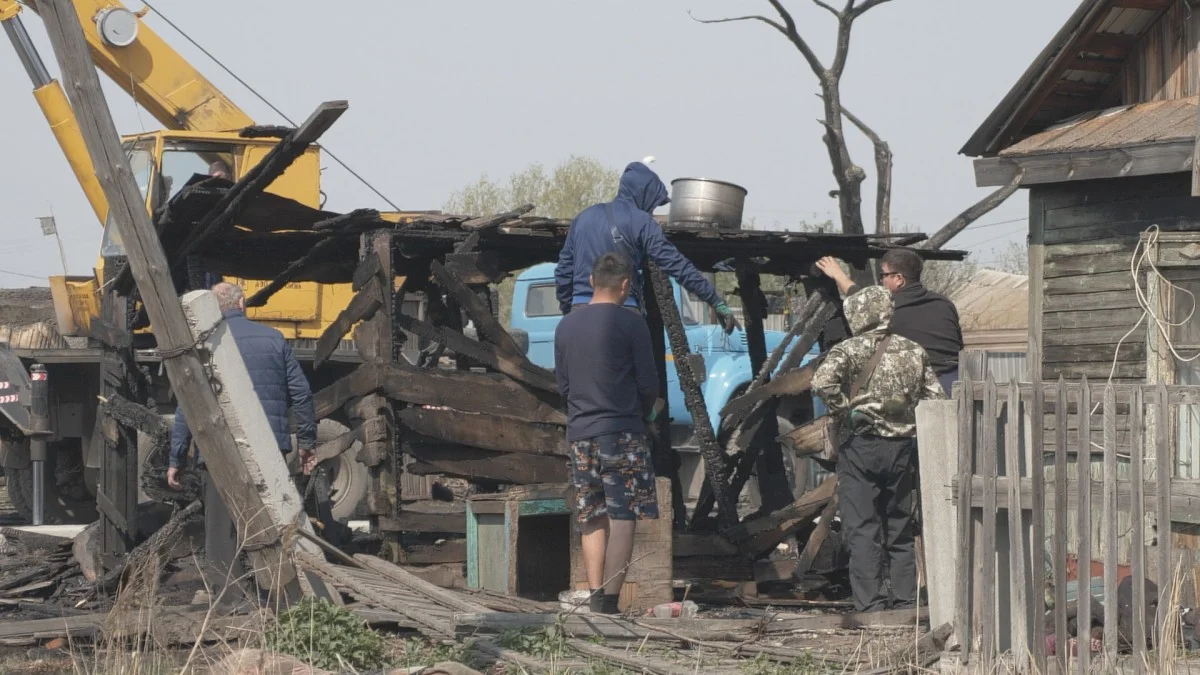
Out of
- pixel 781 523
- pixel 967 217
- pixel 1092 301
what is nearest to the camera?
pixel 781 523

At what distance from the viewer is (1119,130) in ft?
32.5

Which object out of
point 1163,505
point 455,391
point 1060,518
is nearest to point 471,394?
point 455,391

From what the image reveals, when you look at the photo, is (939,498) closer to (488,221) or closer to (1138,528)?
(1138,528)

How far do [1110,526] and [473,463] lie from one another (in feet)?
16.0

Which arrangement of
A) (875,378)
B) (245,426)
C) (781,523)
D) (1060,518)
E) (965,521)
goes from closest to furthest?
1. (1060,518)
2. (965,521)
3. (245,426)
4. (875,378)
5. (781,523)

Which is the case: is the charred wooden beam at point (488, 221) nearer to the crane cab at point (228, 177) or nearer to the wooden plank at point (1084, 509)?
the crane cab at point (228, 177)

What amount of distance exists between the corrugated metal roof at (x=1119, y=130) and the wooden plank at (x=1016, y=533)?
4237mm

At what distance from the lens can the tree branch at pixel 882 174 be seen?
64.1ft

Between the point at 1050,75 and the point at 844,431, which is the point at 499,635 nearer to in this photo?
the point at 844,431

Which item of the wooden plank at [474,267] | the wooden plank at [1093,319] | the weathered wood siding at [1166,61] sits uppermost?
the weathered wood siding at [1166,61]

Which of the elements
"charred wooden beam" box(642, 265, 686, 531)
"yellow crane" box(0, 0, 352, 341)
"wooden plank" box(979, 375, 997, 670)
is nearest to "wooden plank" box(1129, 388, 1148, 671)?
"wooden plank" box(979, 375, 997, 670)

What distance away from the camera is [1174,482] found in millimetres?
5551

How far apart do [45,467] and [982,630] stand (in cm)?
971

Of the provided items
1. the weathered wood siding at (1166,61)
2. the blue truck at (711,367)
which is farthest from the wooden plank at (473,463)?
the blue truck at (711,367)
